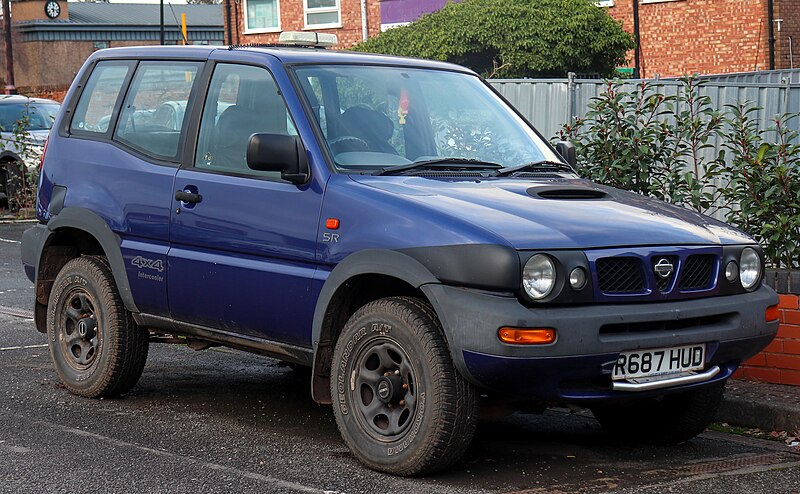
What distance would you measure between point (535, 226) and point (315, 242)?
105 centimetres

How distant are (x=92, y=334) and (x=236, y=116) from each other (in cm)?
157

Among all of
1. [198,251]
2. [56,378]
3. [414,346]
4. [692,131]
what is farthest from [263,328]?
[692,131]

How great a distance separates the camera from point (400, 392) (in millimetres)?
5508

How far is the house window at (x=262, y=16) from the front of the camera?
133 feet

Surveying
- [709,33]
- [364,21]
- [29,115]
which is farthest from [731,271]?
[364,21]

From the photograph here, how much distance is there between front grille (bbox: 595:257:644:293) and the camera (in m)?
5.25

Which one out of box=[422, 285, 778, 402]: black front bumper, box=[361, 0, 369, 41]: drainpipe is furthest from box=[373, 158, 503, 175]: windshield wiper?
box=[361, 0, 369, 41]: drainpipe

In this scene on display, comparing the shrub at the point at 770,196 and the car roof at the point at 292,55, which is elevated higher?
the car roof at the point at 292,55

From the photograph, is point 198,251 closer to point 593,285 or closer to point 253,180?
point 253,180

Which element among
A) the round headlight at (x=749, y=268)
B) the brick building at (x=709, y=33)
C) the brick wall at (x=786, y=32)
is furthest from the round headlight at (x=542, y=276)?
the brick wall at (x=786, y=32)

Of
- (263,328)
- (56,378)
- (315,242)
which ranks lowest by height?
(56,378)

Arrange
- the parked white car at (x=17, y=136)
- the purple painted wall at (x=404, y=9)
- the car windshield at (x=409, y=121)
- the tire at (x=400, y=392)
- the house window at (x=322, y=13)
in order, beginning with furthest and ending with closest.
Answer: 1. the house window at (x=322, y=13)
2. the purple painted wall at (x=404, y=9)
3. the parked white car at (x=17, y=136)
4. the car windshield at (x=409, y=121)
5. the tire at (x=400, y=392)

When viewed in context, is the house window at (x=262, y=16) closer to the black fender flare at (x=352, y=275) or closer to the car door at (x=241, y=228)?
the car door at (x=241, y=228)

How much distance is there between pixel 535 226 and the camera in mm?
5293
